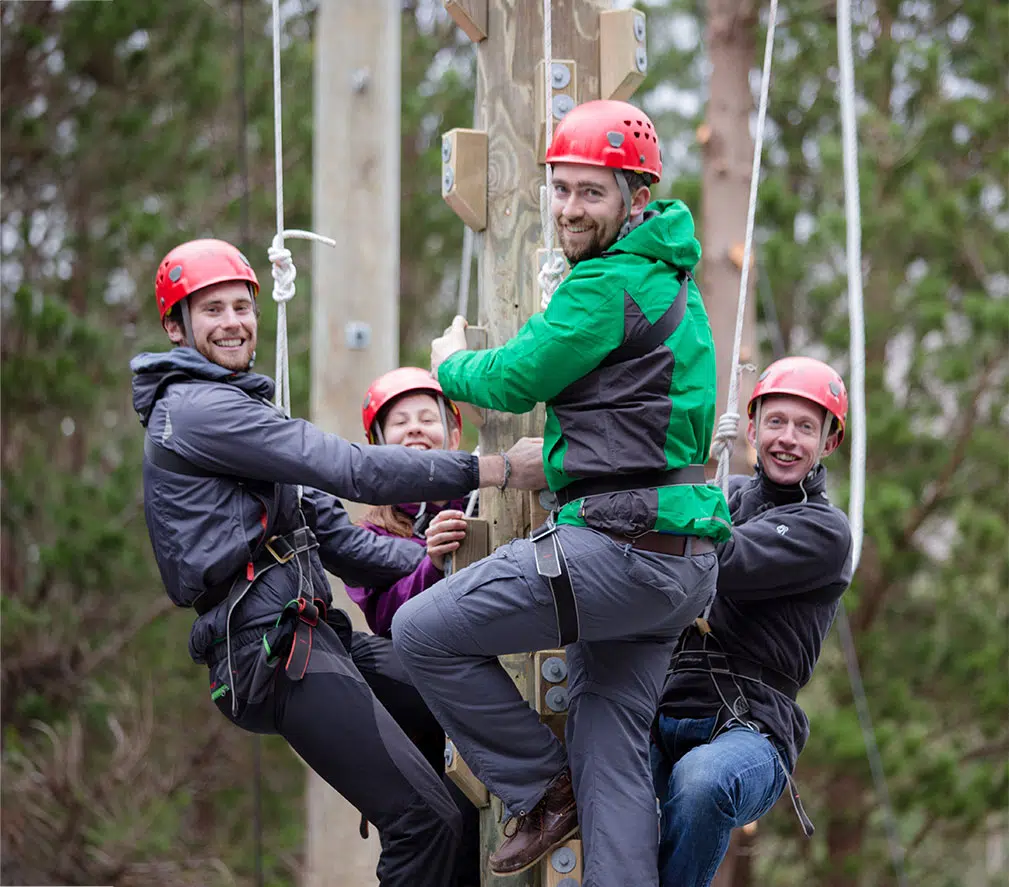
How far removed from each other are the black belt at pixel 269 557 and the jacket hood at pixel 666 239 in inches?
48.3

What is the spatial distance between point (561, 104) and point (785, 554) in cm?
138

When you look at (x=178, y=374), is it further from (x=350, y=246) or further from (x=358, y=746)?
(x=350, y=246)

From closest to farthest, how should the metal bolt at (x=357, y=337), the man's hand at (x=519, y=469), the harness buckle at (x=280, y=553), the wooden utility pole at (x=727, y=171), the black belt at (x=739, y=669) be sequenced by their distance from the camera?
the man's hand at (x=519, y=469) < the harness buckle at (x=280, y=553) < the black belt at (x=739, y=669) < the metal bolt at (x=357, y=337) < the wooden utility pole at (x=727, y=171)

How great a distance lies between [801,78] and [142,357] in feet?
32.9

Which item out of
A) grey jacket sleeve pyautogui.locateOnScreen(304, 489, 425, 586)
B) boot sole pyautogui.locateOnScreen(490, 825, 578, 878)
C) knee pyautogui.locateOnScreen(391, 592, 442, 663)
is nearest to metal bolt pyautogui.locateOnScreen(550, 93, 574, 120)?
grey jacket sleeve pyautogui.locateOnScreen(304, 489, 425, 586)

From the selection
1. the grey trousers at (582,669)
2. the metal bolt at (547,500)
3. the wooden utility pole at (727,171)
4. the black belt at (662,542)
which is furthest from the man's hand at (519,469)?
the wooden utility pole at (727,171)

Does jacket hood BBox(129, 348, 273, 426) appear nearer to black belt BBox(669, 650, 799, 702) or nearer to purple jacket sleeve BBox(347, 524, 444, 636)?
purple jacket sleeve BBox(347, 524, 444, 636)

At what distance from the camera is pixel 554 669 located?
3.98m

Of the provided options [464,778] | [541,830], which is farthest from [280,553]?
[541,830]

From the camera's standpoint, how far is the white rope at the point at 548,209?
3.97m

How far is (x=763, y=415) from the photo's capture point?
4.29m

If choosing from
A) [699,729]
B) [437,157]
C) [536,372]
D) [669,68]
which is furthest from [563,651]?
[669,68]

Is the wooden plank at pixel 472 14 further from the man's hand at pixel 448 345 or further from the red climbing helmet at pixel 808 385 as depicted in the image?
the red climbing helmet at pixel 808 385

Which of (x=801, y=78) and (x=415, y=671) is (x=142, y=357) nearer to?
(x=415, y=671)
